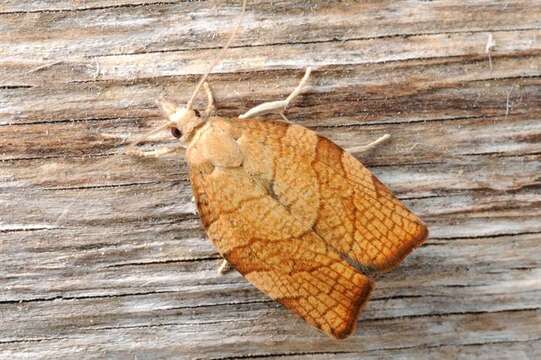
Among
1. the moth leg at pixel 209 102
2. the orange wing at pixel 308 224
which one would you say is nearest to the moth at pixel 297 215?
the orange wing at pixel 308 224

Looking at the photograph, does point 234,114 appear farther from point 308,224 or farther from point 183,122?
point 308,224

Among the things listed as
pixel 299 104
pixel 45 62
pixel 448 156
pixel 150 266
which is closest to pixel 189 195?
pixel 150 266

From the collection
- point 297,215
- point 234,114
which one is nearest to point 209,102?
point 234,114

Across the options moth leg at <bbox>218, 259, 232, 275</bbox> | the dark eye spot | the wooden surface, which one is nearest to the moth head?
the dark eye spot

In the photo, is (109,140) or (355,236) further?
(109,140)

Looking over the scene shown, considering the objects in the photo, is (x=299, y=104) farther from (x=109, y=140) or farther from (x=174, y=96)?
(x=109, y=140)

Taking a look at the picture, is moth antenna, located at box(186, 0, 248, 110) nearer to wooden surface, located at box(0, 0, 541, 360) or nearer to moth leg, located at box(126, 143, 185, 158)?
wooden surface, located at box(0, 0, 541, 360)
